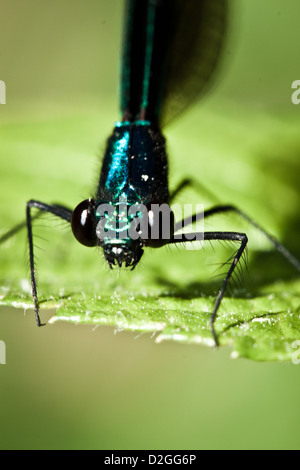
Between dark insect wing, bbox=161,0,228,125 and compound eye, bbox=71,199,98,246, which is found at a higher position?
dark insect wing, bbox=161,0,228,125

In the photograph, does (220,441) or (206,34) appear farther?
(206,34)

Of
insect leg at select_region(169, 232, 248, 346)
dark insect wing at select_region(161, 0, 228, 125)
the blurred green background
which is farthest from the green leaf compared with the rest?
dark insect wing at select_region(161, 0, 228, 125)

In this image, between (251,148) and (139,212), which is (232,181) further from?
(139,212)

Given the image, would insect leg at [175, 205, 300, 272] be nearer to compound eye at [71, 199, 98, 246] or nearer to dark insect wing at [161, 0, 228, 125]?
compound eye at [71, 199, 98, 246]

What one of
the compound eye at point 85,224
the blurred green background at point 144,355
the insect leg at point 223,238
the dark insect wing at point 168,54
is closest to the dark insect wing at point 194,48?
the dark insect wing at point 168,54

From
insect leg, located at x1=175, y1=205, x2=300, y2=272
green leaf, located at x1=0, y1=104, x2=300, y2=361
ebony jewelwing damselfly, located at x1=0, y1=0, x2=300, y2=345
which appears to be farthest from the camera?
insect leg, located at x1=175, y1=205, x2=300, y2=272

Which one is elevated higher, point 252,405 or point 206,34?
point 206,34
